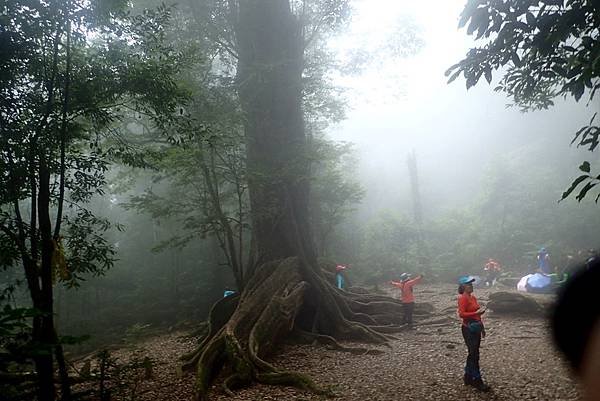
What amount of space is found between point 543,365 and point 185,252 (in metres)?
17.1

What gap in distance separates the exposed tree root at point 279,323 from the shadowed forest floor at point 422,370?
0.93 ft

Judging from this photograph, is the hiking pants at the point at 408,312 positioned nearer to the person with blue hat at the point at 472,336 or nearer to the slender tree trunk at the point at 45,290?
the person with blue hat at the point at 472,336

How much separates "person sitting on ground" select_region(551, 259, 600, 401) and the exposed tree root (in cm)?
363

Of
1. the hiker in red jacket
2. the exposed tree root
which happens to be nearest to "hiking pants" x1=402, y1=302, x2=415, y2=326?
the hiker in red jacket

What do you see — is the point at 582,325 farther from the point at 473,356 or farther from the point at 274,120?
the point at 274,120

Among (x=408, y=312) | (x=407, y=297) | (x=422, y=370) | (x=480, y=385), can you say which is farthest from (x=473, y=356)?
(x=408, y=312)

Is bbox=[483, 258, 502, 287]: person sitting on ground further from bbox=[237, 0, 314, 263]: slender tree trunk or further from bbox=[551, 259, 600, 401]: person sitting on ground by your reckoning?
bbox=[237, 0, 314, 263]: slender tree trunk

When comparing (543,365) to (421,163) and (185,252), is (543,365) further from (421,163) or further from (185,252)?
(421,163)

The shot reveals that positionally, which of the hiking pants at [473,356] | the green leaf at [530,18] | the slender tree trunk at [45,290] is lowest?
the hiking pants at [473,356]

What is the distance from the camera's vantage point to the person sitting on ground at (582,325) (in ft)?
20.4

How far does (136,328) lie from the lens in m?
6.22

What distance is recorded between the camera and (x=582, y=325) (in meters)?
8.28

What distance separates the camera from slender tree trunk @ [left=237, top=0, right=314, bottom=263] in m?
10.2

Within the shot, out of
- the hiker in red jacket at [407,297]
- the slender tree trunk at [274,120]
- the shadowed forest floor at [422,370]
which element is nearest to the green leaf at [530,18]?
A: the shadowed forest floor at [422,370]
